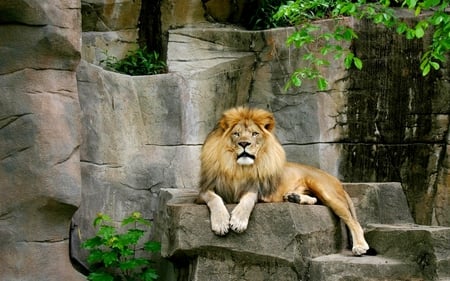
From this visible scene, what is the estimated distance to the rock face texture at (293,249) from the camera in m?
5.85

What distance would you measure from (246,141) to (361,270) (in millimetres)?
1453

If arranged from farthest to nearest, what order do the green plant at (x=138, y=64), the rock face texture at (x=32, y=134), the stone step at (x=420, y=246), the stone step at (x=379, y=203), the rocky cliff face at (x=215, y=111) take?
the green plant at (x=138, y=64), the rocky cliff face at (x=215, y=111), the stone step at (x=379, y=203), the rock face texture at (x=32, y=134), the stone step at (x=420, y=246)

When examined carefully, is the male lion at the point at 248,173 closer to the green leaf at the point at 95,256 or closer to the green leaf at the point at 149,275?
the green leaf at the point at 149,275

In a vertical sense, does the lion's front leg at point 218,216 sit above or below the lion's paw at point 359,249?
above

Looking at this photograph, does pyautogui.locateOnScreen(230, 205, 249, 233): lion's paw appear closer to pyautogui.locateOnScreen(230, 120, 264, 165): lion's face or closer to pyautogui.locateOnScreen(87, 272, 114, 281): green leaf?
pyautogui.locateOnScreen(230, 120, 264, 165): lion's face

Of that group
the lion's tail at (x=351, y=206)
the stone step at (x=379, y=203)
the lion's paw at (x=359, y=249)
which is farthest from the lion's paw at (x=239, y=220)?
the stone step at (x=379, y=203)

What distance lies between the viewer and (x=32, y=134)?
21.0 feet

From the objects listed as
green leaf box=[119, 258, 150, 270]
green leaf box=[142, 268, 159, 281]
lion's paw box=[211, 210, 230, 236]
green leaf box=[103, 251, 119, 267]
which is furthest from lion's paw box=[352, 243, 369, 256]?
green leaf box=[103, 251, 119, 267]

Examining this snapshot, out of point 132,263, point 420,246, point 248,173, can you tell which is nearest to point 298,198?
point 248,173

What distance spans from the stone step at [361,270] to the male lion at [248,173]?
1.13 feet

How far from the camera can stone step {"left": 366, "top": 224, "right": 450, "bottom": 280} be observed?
580cm

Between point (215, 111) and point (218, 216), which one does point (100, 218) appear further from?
point (215, 111)

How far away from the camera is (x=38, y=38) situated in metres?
6.33

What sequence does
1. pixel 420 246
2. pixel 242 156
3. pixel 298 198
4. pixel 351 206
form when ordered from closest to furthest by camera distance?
pixel 420 246 → pixel 242 156 → pixel 298 198 → pixel 351 206
